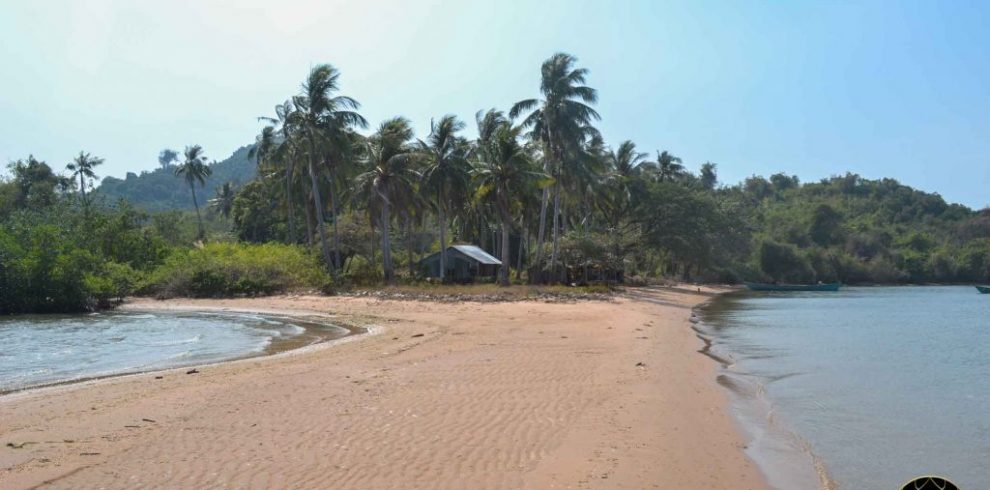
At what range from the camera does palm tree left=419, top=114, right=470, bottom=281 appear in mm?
44781

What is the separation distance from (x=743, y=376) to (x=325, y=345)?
417 inches

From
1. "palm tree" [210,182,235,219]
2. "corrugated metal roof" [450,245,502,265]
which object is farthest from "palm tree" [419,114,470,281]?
"palm tree" [210,182,235,219]

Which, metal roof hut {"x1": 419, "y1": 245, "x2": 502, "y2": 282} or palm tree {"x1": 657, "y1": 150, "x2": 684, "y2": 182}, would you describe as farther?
palm tree {"x1": 657, "y1": 150, "x2": 684, "y2": 182}

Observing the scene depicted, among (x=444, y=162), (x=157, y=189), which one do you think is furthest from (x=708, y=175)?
(x=157, y=189)

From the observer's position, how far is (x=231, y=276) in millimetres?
42406

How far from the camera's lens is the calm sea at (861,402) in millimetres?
8609

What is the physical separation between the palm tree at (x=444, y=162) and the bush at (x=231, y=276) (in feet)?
29.1

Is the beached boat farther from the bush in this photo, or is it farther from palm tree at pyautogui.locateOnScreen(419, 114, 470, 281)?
the bush

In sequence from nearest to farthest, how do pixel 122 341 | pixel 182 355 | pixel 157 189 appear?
pixel 182 355, pixel 122 341, pixel 157 189

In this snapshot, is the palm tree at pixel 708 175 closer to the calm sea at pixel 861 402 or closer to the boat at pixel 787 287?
the boat at pixel 787 287

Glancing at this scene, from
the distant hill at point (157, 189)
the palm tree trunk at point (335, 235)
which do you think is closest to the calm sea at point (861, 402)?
the palm tree trunk at point (335, 235)

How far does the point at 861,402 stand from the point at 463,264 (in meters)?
39.3

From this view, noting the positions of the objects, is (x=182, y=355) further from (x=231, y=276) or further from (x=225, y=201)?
(x=225, y=201)

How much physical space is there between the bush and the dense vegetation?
0.32 ft
